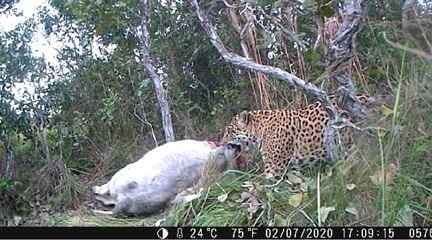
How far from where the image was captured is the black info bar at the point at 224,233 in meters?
2.04

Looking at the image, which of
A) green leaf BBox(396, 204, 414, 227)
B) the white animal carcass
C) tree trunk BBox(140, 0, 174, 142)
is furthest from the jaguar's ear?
green leaf BBox(396, 204, 414, 227)

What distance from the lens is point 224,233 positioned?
2.30 meters

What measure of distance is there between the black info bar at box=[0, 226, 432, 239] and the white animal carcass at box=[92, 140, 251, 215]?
841 millimetres

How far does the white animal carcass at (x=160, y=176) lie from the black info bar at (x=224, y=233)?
0.84 meters

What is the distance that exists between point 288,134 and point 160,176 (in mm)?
836

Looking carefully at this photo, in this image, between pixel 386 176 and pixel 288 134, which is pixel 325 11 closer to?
pixel 386 176

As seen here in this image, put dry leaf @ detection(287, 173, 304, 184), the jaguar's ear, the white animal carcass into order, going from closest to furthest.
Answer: dry leaf @ detection(287, 173, 304, 184) < the white animal carcass < the jaguar's ear

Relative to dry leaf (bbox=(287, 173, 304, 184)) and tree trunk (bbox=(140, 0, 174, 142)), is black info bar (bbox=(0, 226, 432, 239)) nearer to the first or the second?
dry leaf (bbox=(287, 173, 304, 184))

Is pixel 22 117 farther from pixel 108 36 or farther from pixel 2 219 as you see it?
pixel 2 219

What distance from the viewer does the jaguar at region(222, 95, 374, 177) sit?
347cm

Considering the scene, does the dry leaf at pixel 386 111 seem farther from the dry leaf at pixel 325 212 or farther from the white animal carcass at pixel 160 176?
the white animal carcass at pixel 160 176

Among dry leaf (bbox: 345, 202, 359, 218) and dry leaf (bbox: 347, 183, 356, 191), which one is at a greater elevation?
dry leaf (bbox: 347, 183, 356, 191)

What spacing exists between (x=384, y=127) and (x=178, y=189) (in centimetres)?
130

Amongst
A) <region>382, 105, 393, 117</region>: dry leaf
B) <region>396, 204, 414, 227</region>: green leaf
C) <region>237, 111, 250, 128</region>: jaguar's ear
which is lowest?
<region>396, 204, 414, 227</region>: green leaf
